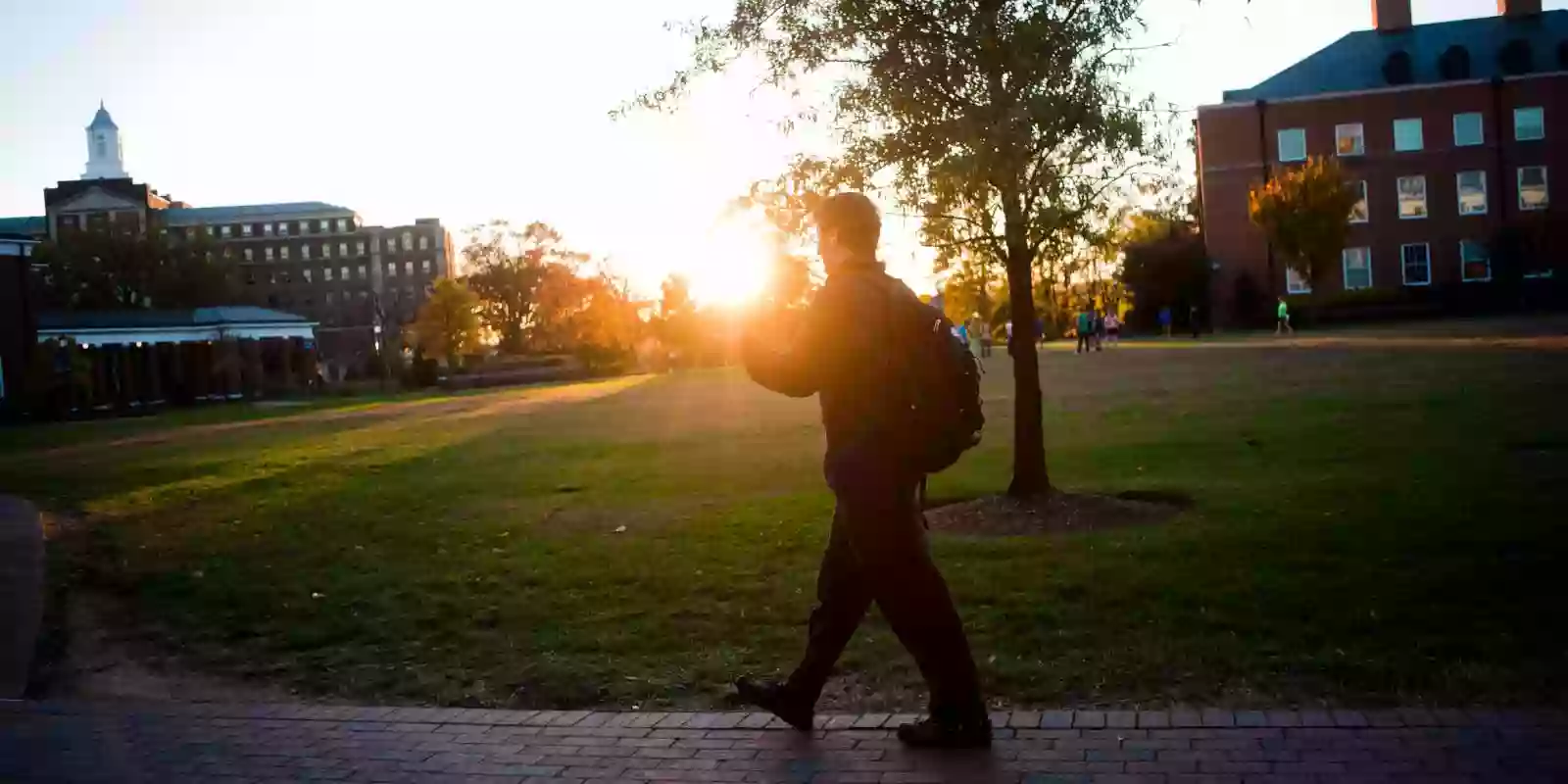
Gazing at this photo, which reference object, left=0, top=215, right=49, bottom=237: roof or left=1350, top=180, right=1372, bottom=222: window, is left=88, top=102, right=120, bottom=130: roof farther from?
left=1350, top=180, right=1372, bottom=222: window

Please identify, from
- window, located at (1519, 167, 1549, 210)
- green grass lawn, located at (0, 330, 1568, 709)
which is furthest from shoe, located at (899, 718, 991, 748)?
window, located at (1519, 167, 1549, 210)

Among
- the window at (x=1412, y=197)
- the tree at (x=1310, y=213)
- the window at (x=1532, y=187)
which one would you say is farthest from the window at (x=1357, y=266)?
the tree at (x=1310, y=213)

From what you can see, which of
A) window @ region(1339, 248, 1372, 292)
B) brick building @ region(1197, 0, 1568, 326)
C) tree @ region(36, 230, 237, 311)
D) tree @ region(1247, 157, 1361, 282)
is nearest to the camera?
tree @ region(1247, 157, 1361, 282)

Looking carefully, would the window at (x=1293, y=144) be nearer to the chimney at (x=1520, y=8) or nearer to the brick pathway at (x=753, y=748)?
the chimney at (x=1520, y=8)

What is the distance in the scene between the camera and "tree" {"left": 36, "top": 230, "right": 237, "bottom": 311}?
79.6 metres

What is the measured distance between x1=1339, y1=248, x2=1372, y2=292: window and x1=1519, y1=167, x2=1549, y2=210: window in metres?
6.81

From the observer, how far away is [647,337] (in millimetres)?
75688

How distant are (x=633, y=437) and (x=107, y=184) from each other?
119542 millimetres

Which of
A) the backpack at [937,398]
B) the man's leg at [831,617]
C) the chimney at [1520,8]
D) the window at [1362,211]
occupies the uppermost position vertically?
the chimney at [1520,8]

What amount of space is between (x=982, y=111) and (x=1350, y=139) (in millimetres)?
60793

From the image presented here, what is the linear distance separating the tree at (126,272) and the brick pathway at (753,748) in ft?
270

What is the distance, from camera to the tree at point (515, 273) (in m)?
86.8

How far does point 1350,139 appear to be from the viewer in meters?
63.9

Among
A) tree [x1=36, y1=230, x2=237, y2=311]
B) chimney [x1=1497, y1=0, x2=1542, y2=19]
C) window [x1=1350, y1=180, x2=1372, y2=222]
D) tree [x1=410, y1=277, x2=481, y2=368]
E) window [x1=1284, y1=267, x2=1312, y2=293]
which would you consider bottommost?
window [x1=1284, y1=267, x2=1312, y2=293]
